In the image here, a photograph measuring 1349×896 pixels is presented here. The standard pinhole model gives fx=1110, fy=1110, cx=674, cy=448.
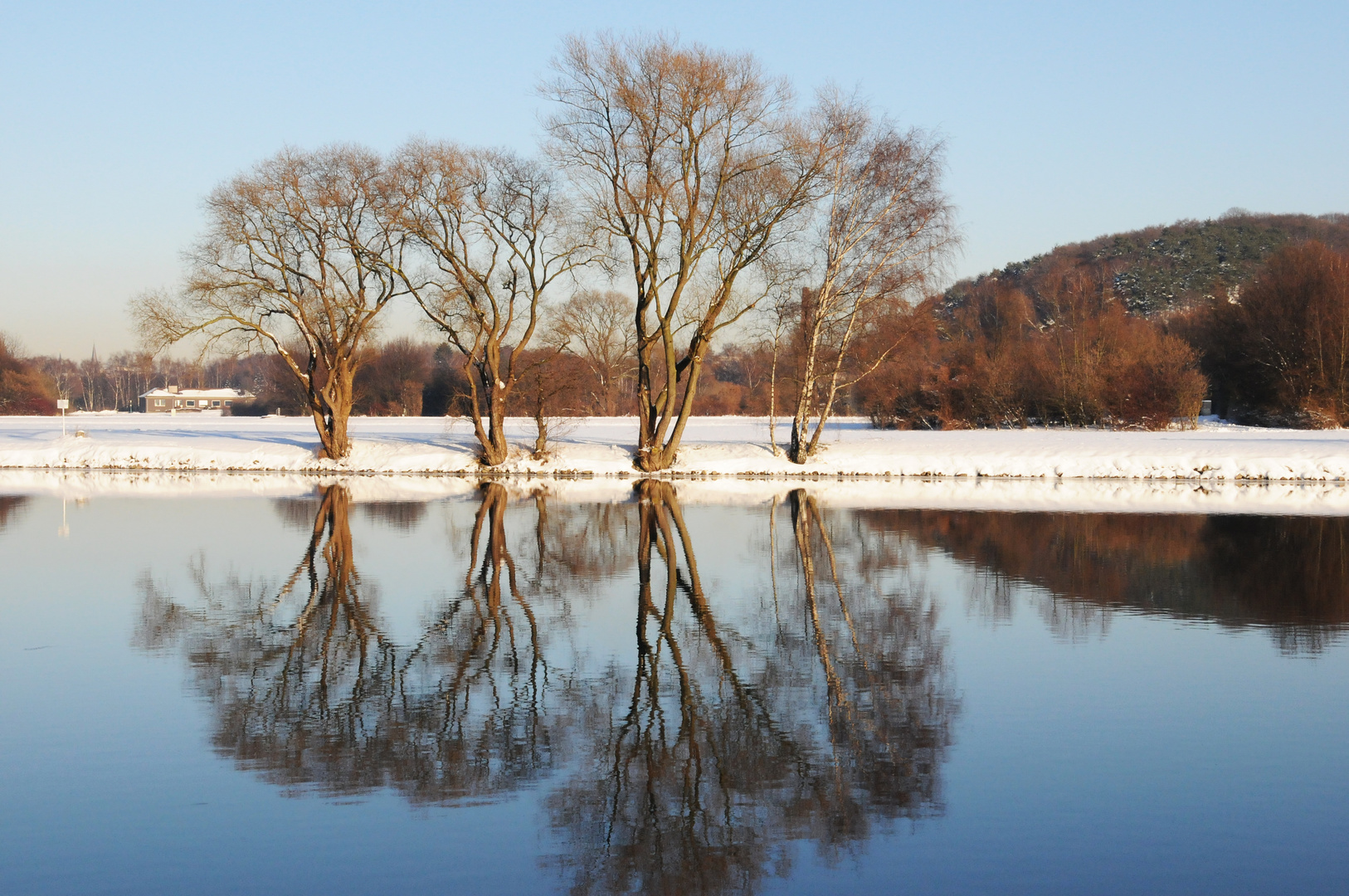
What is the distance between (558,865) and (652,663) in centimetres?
435

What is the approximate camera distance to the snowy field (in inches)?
1446

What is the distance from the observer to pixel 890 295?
35.9m

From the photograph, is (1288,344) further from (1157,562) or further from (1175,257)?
(1175,257)

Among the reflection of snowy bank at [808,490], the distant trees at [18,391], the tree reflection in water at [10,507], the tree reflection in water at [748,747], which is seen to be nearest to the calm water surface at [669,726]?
the tree reflection in water at [748,747]

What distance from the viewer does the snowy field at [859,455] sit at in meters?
36.7

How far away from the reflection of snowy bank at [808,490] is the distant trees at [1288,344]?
1508cm

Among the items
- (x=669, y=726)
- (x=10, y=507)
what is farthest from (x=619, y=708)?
(x=10, y=507)

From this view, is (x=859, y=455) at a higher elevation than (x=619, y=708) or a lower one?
higher

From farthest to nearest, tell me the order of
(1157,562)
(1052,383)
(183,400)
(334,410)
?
(183,400)
(1052,383)
(334,410)
(1157,562)

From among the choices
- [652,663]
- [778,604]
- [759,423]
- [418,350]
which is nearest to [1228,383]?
[759,423]

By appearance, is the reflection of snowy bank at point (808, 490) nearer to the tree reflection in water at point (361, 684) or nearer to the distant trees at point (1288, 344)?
the tree reflection in water at point (361, 684)

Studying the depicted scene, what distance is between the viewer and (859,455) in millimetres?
39656

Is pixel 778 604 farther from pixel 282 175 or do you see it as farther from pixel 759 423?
pixel 759 423

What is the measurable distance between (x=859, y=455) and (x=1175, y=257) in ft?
326
